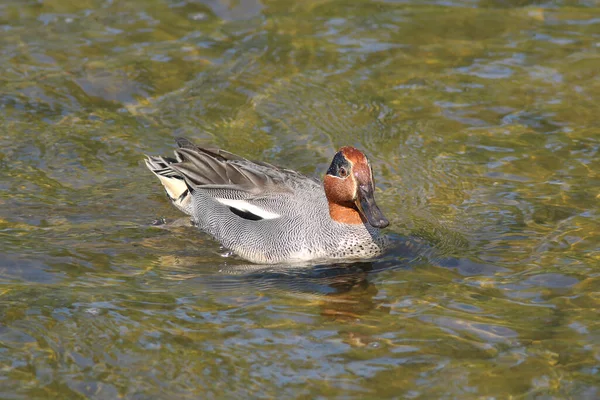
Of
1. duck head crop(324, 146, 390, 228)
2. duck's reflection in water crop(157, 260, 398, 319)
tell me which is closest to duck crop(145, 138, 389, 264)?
duck head crop(324, 146, 390, 228)

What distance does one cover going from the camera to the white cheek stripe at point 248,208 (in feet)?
28.5

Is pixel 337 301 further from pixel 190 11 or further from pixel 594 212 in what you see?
pixel 190 11

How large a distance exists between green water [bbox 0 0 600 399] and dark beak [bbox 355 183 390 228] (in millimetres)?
513

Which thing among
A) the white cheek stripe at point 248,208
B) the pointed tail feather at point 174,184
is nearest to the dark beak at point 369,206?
the white cheek stripe at point 248,208

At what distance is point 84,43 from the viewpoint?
41.7 ft

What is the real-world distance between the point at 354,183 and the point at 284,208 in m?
0.87

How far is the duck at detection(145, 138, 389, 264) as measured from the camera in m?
8.14

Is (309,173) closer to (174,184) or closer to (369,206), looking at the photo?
(174,184)

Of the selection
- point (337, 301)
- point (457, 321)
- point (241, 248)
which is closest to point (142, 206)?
point (241, 248)

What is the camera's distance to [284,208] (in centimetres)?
865

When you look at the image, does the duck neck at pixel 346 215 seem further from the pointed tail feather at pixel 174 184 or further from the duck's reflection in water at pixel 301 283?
the pointed tail feather at pixel 174 184

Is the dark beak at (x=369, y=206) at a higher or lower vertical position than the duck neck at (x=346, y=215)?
higher

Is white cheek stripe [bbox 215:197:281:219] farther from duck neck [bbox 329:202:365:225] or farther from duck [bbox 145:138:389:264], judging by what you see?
duck neck [bbox 329:202:365:225]

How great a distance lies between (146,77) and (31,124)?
1799 mm
